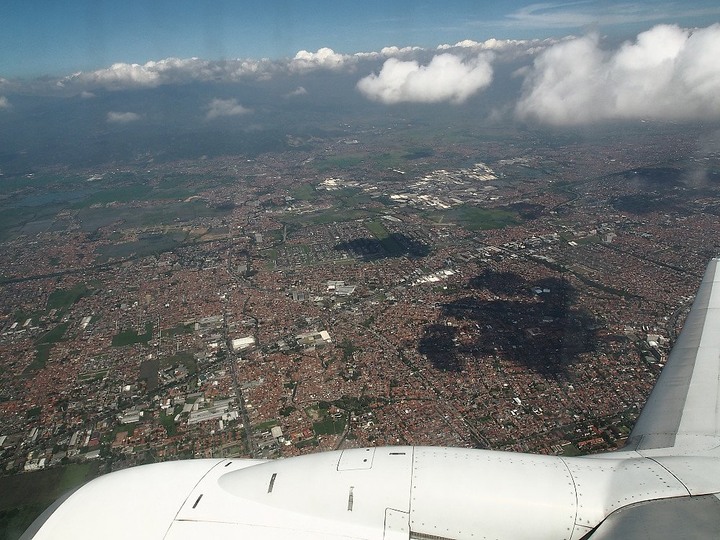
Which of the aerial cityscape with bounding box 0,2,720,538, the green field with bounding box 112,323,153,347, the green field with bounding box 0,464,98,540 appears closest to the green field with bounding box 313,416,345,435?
the aerial cityscape with bounding box 0,2,720,538

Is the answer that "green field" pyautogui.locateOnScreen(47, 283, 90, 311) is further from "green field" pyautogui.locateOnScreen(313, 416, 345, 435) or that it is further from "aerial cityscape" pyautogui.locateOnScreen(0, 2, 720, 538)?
"green field" pyautogui.locateOnScreen(313, 416, 345, 435)

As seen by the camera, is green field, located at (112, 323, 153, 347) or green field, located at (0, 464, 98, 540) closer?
green field, located at (0, 464, 98, 540)

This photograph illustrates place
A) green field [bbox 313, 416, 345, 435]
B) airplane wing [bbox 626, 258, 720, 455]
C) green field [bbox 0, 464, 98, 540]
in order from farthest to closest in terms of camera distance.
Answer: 1. green field [bbox 313, 416, 345, 435]
2. green field [bbox 0, 464, 98, 540]
3. airplane wing [bbox 626, 258, 720, 455]

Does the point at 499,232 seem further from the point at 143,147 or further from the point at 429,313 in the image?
the point at 143,147

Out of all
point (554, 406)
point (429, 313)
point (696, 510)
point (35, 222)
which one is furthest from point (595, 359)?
point (35, 222)

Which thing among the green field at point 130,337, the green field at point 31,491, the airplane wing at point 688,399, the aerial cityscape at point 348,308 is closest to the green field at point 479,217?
the aerial cityscape at point 348,308

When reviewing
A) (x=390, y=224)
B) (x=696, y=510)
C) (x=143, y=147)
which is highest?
(x=696, y=510)

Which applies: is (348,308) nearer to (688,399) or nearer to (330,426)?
(330,426)
